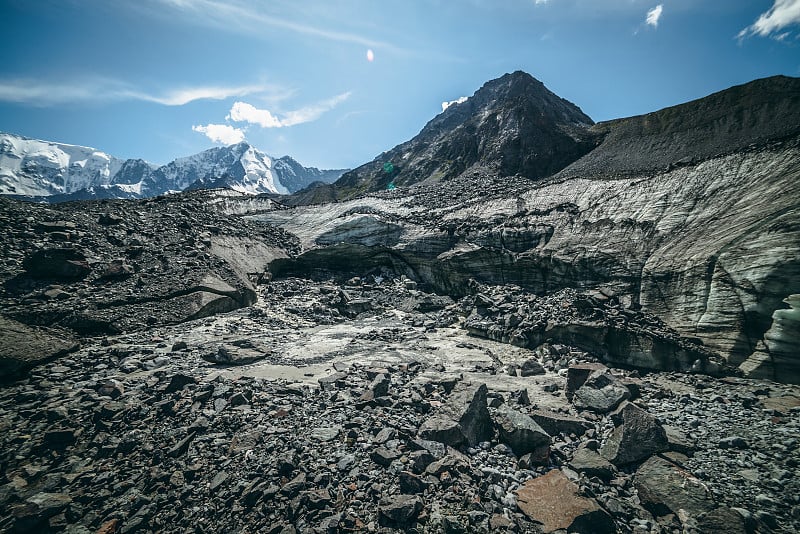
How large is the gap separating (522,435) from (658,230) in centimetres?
1421

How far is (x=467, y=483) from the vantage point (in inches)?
264

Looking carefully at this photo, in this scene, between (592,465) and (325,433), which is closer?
(592,465)

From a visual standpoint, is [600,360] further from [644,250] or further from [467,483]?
[467,483]

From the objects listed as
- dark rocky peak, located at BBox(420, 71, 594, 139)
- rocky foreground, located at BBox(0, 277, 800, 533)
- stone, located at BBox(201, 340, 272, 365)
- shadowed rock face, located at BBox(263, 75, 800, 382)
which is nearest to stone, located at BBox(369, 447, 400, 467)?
rocky foreground, located at BBox(0, 277, 800, 533)

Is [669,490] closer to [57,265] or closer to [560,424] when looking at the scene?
[560,424]

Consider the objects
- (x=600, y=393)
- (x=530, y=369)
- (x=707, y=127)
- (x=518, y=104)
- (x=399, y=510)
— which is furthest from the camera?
(x=518, y=104)

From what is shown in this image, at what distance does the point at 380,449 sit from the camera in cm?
739

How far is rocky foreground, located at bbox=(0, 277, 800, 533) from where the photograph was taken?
5.98m

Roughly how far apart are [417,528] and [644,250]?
54.8 feet

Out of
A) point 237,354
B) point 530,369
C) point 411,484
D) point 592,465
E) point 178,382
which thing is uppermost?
point 178,382

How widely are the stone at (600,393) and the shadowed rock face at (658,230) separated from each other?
451cm

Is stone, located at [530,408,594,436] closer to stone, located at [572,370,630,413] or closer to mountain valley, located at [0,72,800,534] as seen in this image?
mountain valley, located at [0,72,800,534]

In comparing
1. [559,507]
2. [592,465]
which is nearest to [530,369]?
[592,465]

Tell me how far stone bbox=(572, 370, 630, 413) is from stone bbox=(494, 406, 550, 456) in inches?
109
